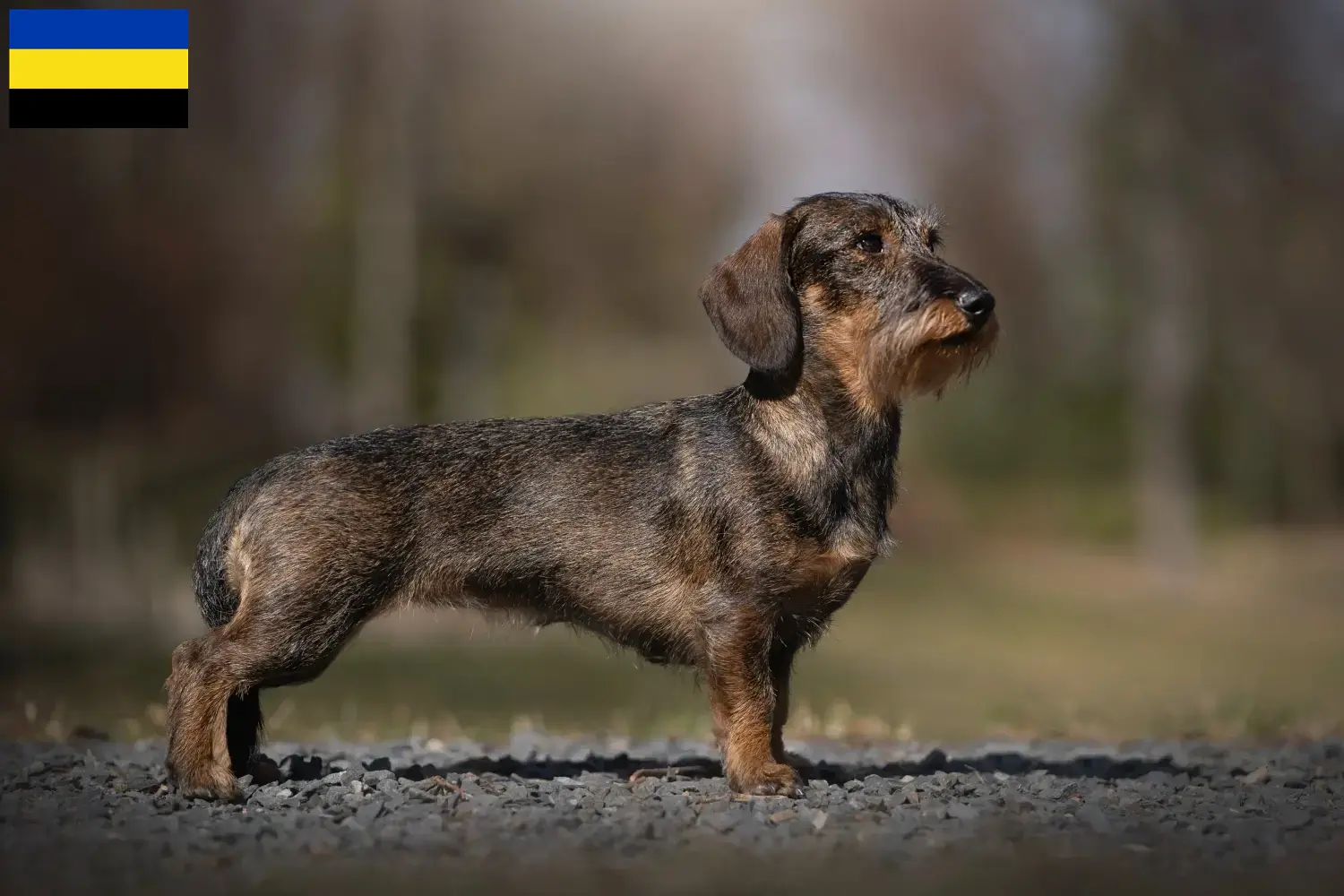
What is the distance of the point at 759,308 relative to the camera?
21.5ft

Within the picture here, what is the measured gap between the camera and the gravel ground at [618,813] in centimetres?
516

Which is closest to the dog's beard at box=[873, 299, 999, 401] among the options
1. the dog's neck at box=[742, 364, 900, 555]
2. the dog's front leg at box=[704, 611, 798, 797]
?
the dog's neck at box=[742, 364, 900, 555]

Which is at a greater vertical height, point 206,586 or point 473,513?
point 473,513

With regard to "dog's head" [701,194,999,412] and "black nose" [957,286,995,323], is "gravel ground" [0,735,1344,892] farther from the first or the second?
"black nose" [957,286,995,323]

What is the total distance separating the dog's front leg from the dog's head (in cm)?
126

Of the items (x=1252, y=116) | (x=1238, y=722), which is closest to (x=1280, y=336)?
(x=1252, y=116)

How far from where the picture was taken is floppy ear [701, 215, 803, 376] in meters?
6.54

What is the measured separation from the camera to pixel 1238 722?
31.1 feet

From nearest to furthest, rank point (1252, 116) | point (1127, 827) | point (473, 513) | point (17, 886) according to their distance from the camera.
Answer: point (17, 886) < point (1127, 827) < point (473, 513) < point (1252, 116)

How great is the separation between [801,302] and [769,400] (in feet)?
1.69

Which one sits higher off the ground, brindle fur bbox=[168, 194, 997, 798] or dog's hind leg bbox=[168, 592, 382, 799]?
brindle fur bbox=[168, 194, 997, 798]

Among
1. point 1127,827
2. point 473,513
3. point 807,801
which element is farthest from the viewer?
point 473,513

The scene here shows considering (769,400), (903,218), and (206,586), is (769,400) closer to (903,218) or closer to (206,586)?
(903,218)

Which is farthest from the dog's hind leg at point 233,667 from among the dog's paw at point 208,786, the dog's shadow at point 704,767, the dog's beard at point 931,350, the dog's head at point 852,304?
the dog's beard at point 931,350
